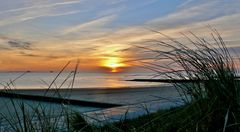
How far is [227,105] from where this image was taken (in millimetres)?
3680

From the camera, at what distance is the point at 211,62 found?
4.18 metres

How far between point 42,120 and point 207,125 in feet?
5.05

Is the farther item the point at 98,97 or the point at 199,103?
the point at 98,97

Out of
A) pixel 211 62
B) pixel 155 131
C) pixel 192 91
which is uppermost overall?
pixel 211 62

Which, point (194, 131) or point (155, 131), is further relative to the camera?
point (155, 131)

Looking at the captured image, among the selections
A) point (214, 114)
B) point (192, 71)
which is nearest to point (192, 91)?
point (192, 71)

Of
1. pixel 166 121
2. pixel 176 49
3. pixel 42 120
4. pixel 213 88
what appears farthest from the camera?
pixel 176 49

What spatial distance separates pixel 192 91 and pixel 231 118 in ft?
2.09

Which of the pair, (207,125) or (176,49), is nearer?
(207,125)

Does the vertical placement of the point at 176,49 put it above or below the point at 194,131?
above

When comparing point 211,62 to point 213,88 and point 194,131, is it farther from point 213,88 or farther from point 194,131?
point 194,131

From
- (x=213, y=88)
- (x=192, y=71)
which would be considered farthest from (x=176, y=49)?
(x=213, y=88)

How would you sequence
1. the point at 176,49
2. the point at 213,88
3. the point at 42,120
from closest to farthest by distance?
1. the point at 42,120
2. the point at 213,88
3. the point at 176,49

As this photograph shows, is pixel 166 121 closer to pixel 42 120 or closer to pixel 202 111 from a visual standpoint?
pixel 202 111
